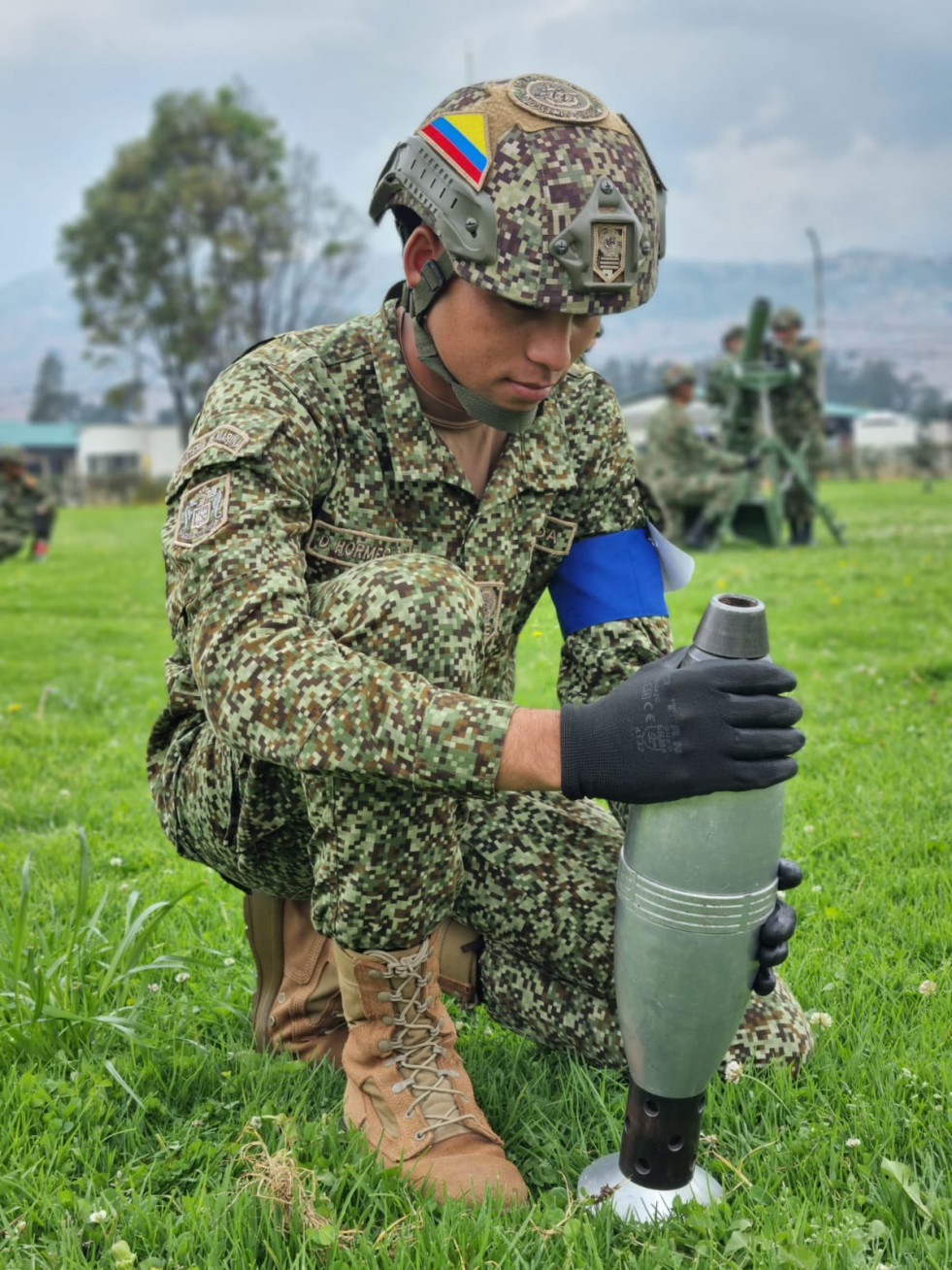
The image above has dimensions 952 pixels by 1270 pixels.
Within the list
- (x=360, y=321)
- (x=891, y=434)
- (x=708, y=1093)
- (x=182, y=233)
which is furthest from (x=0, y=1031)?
(x=891, y=434)

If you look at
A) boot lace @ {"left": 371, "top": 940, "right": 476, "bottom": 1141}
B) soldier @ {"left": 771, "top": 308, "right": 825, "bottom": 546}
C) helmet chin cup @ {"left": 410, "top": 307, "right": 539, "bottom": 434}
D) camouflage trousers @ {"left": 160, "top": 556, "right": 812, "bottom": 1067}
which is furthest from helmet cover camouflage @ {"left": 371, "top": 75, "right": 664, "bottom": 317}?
soldier @ {"left": 771, "top": 308, "right": 825, "bottom": 546}

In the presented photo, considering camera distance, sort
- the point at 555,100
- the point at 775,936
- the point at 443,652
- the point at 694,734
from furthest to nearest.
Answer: the point at 555,100 < the point at 443,652 < the point at 775,936 < the point at 694,734

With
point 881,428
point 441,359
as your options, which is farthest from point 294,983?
point 881,428

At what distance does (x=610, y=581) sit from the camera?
2865mm

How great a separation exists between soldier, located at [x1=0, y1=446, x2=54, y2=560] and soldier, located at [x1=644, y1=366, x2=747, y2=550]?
7746mm

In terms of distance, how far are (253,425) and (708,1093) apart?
1.58 metres

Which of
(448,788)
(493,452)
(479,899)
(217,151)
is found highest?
(217,151)

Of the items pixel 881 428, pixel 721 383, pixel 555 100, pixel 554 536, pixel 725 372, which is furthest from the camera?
pixel 881 428

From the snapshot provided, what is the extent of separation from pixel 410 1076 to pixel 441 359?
140 centimetres

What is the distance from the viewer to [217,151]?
5088 centimetres

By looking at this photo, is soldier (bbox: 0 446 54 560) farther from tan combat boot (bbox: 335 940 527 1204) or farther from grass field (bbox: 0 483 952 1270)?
tan combat boot (bbox: 335 940 527 1204)

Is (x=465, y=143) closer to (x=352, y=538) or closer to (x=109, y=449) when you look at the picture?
(x=352, y=538)

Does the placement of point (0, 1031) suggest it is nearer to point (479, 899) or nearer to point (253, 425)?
point (479, 899)

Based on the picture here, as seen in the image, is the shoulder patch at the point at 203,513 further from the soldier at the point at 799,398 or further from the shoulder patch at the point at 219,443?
the soldier at the point at 799,398
